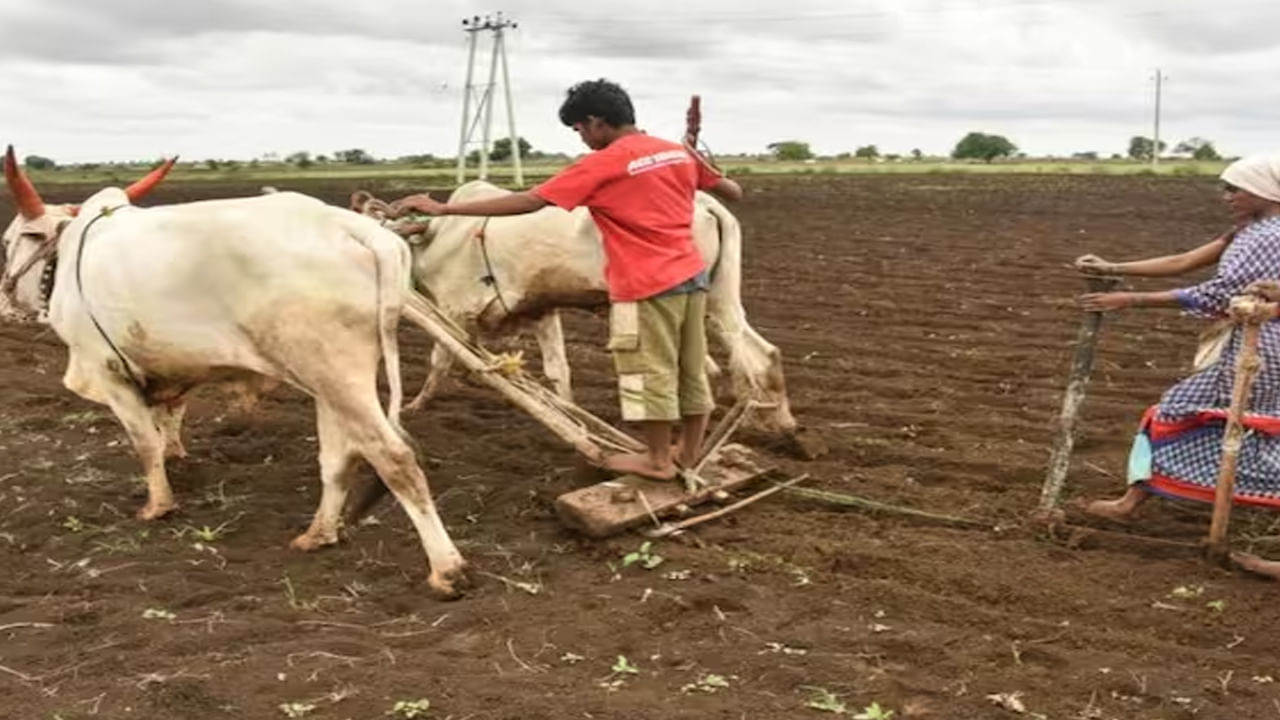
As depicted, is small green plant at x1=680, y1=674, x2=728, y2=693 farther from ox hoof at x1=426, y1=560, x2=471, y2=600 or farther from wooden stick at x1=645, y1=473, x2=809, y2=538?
wooden stick at x1=645, y1=473, x2=809, y2=538

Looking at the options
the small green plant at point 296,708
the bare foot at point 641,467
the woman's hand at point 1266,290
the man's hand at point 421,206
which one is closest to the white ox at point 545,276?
the man's hand at point 421,206

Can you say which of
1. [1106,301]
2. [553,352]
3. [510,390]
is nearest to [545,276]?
[553,352]

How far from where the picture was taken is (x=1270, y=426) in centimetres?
538

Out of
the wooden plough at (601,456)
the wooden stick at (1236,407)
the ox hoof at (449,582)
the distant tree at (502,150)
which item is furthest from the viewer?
the distant tree at (502,150)

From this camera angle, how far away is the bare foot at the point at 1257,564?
5.22 m

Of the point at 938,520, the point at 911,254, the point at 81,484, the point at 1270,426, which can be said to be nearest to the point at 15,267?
the point at 81,484

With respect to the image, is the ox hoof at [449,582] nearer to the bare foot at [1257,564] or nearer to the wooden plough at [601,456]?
the wooden plough at [601,456]

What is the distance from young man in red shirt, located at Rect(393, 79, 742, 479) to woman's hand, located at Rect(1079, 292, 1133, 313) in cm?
174

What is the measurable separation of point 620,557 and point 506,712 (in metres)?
1.60

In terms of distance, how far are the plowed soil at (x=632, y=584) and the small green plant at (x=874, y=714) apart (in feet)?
0.12

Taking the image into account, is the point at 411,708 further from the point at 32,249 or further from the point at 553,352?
the point at 553,352

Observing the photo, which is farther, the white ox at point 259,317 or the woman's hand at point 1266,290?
the white ox at point 259,317

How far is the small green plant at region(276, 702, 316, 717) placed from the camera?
423 cm

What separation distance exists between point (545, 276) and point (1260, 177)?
12.9 feet
